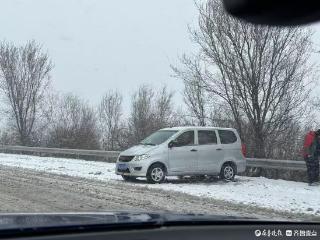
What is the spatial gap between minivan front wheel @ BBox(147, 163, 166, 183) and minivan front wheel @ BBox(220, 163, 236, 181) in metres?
1.89

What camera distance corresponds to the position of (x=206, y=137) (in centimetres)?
1752

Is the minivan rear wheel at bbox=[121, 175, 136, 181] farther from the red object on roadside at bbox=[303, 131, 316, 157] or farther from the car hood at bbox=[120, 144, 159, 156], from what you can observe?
the red object on roadside at bbox=[303, 131, 316, 157]

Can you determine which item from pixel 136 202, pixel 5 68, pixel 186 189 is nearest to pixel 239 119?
pixel 186 189

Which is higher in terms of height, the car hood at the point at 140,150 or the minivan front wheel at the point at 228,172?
the car hood at the point at 140,150

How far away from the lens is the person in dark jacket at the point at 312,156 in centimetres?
1597

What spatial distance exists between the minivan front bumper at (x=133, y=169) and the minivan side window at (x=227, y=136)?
109 inches

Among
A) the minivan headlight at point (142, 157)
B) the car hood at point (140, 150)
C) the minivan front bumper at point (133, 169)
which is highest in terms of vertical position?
the car hood at point (140, 150)

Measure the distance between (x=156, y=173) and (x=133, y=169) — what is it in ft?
2.24

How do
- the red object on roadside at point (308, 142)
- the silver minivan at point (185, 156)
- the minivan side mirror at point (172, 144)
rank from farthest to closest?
1. the minivan side mirror at point (172, 144)
2. the silver minivan at point (185, 156)
3. the red object on roadside at point (308, 142)

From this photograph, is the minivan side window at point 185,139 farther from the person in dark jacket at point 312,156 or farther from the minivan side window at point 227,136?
the person in dark jacket at point 312,156

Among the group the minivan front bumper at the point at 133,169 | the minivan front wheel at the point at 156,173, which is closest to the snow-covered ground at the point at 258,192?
the minivan front wheel at the point at 156,173

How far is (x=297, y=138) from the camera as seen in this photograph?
75.3ft

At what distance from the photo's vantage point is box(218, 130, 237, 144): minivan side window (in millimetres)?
17734

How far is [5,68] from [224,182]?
34.2 metres
